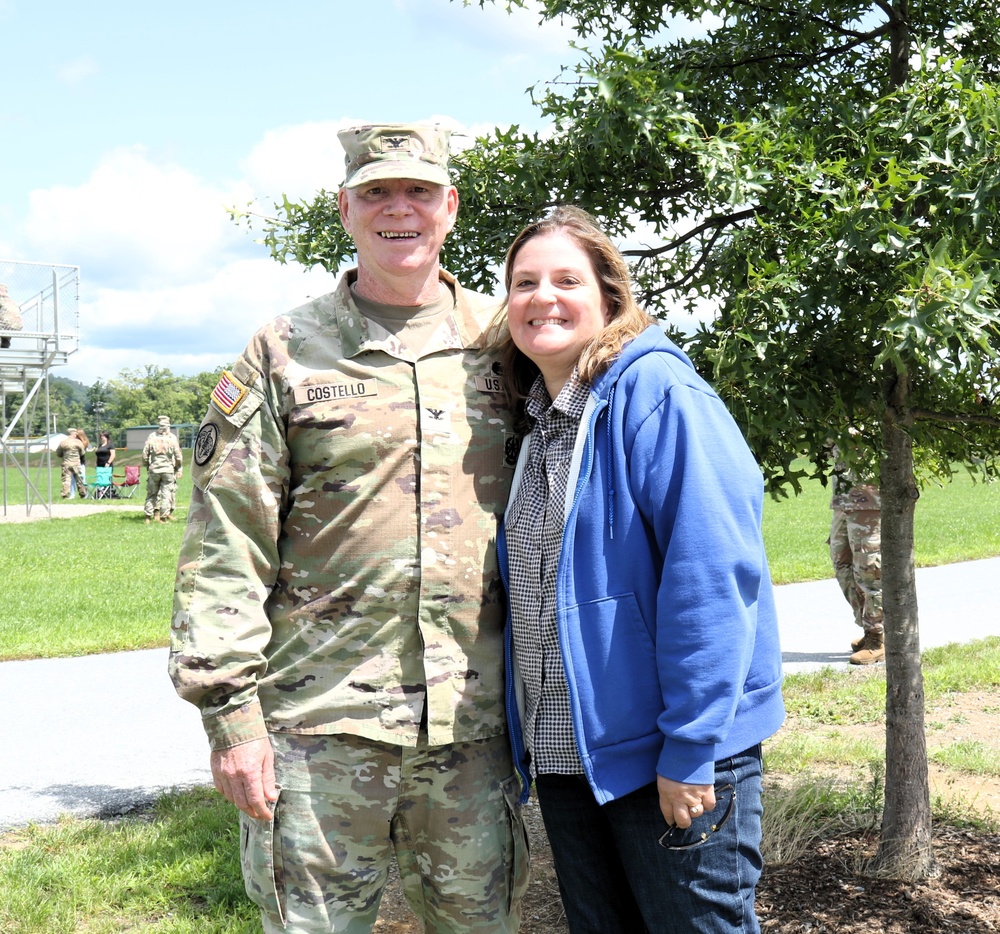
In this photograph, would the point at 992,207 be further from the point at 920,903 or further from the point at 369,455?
the point at 920,903

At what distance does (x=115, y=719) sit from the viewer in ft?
21.5

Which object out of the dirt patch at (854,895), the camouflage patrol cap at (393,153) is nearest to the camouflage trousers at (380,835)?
the dirt patch at (854,895)

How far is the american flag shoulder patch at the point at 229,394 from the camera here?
8.43ft

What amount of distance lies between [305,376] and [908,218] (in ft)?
5.06

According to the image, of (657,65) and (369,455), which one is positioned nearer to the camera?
(369,455)

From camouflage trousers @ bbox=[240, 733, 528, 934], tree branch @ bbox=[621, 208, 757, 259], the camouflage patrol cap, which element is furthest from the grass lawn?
the camouflage patrol cap

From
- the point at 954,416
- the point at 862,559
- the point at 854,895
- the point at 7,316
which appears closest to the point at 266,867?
the point at 854,895

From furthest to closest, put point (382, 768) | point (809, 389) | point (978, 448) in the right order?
1. point (978, 448)
2. point (809, 389)
3. point (382, 768)

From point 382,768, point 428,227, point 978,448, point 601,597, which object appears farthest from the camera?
point 978,448

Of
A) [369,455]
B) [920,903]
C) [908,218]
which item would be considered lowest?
[920,903]

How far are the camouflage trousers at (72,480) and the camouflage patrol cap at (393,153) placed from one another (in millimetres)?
27881

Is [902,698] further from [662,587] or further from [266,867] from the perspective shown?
[266,867]

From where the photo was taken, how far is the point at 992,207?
260cm

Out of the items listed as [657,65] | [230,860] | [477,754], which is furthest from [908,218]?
[230,860]
